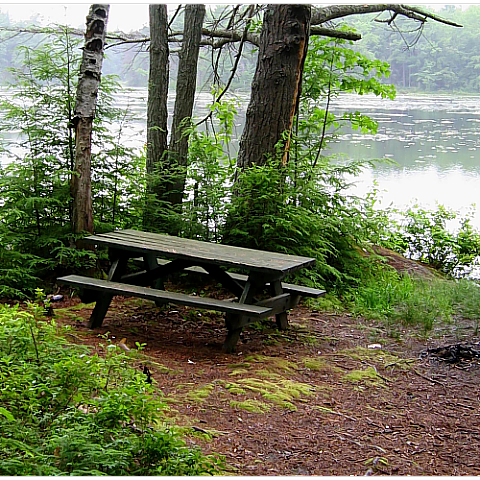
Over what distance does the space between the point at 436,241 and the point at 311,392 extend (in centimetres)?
739

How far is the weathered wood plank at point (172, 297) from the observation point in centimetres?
475

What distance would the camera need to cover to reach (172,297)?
5016 mm

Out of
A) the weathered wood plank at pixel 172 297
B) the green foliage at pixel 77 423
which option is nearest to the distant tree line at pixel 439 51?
the weathered wood plank at pixel 172 297

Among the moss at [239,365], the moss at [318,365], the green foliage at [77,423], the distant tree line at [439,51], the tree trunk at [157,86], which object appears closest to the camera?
the green foliage at [77,423]

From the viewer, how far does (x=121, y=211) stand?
7.04 m

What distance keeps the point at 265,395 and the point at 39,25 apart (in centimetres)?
490

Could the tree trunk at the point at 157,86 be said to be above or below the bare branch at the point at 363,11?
below

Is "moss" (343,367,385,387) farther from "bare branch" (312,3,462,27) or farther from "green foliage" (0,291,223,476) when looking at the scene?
"bare branch" (312,3,462,27)

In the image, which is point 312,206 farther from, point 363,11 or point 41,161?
point 363,11

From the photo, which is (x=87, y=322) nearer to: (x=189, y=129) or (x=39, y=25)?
(x=189, y=129)

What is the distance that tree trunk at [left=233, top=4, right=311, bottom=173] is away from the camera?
24.7 feet

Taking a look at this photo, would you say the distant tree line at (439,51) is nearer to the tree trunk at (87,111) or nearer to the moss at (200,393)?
the tree trunk at (87,111)

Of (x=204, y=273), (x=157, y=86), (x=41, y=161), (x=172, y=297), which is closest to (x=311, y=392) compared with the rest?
(x=172, y=297)

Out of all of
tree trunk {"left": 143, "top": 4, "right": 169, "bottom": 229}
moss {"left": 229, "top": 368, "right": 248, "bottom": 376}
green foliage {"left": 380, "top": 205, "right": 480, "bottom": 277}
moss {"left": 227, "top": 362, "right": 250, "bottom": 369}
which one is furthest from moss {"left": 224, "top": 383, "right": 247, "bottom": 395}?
green foliage {"left": 380, "top": 205, "right": 480, "bottom": 277}
